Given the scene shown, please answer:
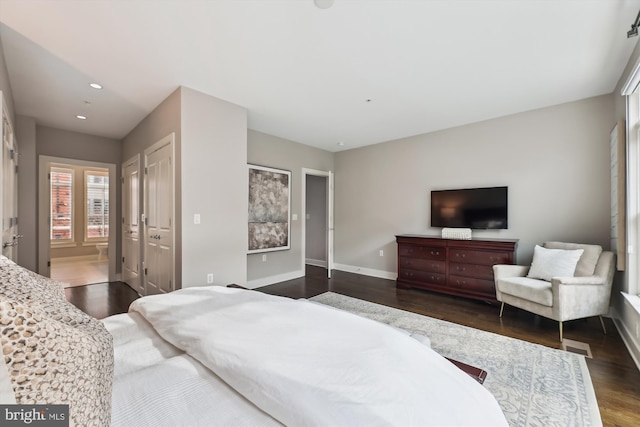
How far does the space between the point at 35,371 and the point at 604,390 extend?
9.78 feet

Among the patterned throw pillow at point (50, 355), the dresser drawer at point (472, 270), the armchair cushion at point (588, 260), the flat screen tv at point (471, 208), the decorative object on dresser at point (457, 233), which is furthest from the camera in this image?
the decorative object on dresser at point (457, 233)

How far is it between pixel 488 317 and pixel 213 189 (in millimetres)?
3569

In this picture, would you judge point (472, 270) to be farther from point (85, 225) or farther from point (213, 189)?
point (85, 225)

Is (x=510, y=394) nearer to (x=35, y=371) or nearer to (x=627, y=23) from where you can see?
(x=35, y=371)

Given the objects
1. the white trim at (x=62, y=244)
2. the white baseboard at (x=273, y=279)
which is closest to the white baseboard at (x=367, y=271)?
the white baseboard at (x=273, y=279)

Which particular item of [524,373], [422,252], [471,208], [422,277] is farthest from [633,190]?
[422,277]

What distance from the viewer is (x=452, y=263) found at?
13.4 feet

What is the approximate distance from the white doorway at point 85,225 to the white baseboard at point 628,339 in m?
6.87

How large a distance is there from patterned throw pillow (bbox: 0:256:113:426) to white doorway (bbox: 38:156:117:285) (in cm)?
498

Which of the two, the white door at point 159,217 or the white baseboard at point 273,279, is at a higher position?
the white door at point 159,217

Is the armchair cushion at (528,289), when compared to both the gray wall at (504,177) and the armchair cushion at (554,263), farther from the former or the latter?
the gray wall at (504,177)

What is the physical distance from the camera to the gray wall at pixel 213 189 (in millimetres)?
3112

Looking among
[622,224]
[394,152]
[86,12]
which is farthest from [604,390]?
[86,12]

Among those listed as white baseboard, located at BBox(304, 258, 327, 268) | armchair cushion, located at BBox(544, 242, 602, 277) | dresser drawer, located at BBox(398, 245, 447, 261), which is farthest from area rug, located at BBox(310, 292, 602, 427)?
white baseboard, located at BBox(304, 258, 327, 268)
